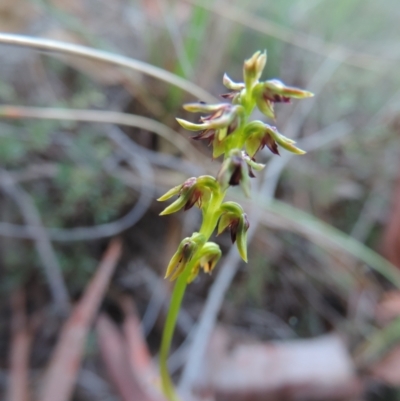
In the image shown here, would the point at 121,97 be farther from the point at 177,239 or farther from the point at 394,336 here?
the point at 394,336

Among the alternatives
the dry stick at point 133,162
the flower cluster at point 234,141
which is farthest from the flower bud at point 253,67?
the dry stick at point 133,162

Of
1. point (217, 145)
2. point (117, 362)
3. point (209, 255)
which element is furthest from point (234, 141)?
point (117, 362)

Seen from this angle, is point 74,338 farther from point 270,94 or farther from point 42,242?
point 270,94

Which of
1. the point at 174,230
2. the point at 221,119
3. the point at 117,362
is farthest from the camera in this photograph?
the point at 174,230

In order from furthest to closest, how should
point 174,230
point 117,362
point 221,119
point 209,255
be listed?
1. point 174,230
2. point 117,362
3. point 209,255
4. point 221,119

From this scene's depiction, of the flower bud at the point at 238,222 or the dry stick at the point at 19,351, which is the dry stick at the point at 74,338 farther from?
the flower bud at the point at 238,222

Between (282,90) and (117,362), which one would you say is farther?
(117,362)
